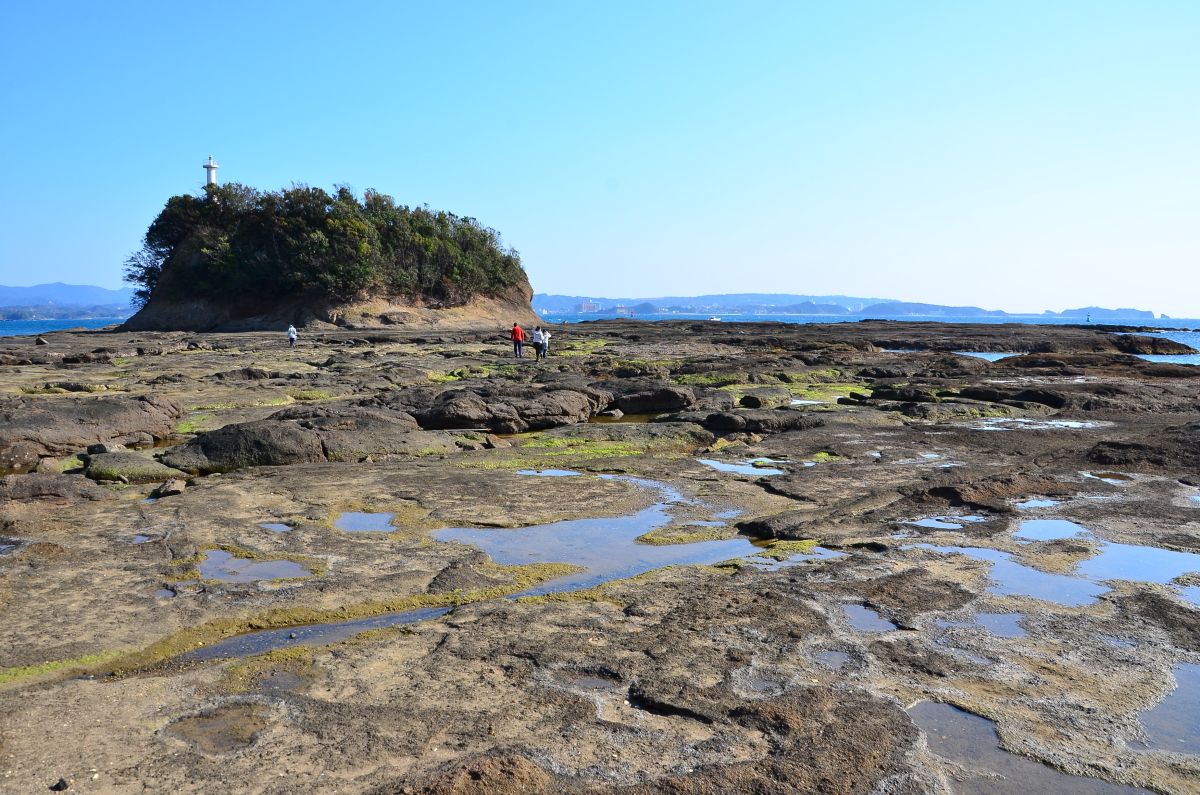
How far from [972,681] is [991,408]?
17.0 metres

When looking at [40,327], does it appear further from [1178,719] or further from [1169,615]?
[1178,719]

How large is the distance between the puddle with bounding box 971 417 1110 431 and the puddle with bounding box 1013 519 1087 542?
8283 millimetres

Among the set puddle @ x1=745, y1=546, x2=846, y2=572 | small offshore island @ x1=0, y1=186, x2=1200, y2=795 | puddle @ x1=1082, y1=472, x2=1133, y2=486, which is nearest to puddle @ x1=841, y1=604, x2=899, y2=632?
small offshore island @ x1=0, y1=186, x2=1200, y2=795

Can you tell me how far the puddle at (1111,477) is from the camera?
1344 cm

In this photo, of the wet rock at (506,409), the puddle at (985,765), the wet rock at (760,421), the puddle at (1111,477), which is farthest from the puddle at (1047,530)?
the wet rock at (506,409)

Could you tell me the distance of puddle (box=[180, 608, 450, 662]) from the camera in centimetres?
675

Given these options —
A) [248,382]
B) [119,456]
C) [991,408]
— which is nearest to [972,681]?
[119,456]

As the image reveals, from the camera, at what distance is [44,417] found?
50.1ft

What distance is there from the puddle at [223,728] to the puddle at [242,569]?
2.98m

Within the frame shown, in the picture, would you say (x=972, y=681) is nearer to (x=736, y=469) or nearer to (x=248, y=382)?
(x=736, y=469)

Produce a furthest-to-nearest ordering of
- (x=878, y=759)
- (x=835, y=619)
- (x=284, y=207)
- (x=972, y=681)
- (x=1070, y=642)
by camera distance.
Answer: (x=284, y=207) → (x=835, y=619) → (x=1070, y=642) → (x=972, y=681) → (x=878, y=759)

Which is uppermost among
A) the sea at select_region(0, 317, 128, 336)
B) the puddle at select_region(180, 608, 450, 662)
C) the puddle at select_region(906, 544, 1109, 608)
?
the puddle at select_region(180, 608, 450, 662)

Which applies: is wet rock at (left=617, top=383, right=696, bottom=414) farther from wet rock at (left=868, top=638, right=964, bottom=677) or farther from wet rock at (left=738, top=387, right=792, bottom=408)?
wet rock at (left=868, top=638, right=964, bottom=677)

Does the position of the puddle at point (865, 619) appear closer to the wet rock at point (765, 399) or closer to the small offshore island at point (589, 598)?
the small offshore island at point (589, 598)
